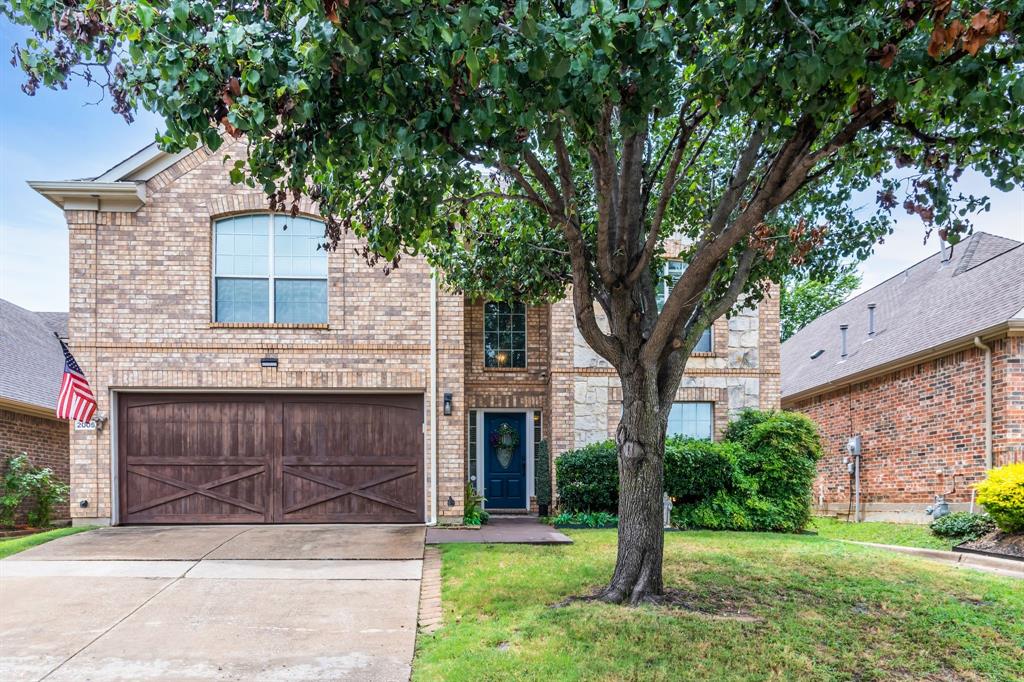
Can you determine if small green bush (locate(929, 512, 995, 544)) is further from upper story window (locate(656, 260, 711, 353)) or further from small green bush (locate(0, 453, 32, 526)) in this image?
small green bush (locate(0, 453, 32, 526))

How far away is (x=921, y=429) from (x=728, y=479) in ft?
15.3

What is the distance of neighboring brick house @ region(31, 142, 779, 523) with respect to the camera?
455 inches

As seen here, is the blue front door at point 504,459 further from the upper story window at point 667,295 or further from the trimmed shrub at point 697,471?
the upper story window at point 667,295

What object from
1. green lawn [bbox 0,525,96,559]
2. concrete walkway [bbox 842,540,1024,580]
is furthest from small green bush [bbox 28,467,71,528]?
concrete walkway [bbox 842,540,1024,580]

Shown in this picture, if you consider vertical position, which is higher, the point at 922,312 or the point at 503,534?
the point at 922,312

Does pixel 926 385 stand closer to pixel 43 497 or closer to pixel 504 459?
pixel 504 459

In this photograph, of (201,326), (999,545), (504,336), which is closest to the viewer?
(999,545)

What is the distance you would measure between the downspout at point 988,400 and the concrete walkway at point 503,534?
7388 mm

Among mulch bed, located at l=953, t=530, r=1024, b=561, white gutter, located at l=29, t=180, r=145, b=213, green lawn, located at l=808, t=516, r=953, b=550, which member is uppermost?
white gutter, located at l=29, t=180, r=145, b=213

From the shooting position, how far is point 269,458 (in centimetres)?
1188

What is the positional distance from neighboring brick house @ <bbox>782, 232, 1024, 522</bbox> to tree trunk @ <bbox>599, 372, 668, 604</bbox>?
867 centimetres

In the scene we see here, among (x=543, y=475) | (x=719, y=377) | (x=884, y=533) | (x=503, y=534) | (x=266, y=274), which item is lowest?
(x=884, y=533)

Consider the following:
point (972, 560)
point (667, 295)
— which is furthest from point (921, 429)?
point (667, 295)

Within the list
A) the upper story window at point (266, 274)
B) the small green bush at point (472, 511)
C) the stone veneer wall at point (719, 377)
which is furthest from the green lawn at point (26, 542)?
the stone veneer wall at point (719, 377)
